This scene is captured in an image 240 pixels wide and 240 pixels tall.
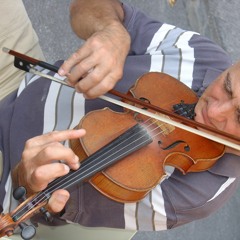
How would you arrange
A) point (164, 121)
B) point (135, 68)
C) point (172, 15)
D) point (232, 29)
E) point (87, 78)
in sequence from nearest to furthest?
point (87, 78)
point (164, 121)
point (135, 68)
point (172, 15)
point (232, 29)

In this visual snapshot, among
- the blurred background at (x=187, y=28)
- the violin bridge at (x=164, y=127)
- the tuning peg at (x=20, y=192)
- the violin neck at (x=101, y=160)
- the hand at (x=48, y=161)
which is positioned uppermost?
the hand at (x=48, y=161)

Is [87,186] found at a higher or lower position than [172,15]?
higher

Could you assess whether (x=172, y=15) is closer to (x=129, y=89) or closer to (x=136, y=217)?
(x=129, y=89)

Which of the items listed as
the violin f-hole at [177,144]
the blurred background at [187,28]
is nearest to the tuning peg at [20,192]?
the violin f-hole at [177,144]

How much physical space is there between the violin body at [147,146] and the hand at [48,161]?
0.11 meters

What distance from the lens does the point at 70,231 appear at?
1.09 m

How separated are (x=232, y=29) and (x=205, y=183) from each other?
1556 millimetres

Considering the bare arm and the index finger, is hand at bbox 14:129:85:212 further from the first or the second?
the bare arm

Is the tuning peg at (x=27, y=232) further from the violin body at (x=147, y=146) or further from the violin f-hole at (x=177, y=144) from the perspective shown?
the violin f-hole at (x=177, y=144)

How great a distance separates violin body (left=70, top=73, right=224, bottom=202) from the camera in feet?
2.98

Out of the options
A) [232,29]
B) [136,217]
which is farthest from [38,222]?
[232,29]

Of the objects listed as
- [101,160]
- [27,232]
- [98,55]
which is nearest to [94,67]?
[98,55]

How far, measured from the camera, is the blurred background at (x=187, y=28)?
1.71 metres

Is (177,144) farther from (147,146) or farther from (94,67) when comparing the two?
(94,67)
